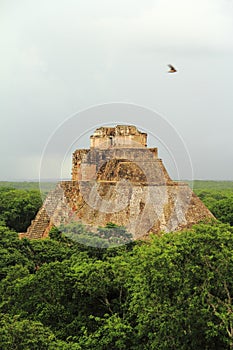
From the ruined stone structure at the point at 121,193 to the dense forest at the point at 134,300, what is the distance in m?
5.24

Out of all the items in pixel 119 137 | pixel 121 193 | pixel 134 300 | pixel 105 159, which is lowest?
pixel 134 300

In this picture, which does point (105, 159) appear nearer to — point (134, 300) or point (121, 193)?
point (121, 193)

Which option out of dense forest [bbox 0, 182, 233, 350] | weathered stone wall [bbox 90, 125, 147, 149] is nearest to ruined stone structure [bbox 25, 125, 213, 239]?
weathered stone wall [bbox 90, 125, 147, 149]

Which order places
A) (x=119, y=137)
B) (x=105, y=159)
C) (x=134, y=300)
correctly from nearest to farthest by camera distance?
(x=134, y=300) < (x=105, y=159) < (x=119, y=137)

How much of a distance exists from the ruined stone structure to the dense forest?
17.2ft

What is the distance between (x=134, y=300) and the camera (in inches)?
524

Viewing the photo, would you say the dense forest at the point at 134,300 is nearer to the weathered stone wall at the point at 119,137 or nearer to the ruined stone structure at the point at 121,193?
the ruined stone structure at the point at 121,193

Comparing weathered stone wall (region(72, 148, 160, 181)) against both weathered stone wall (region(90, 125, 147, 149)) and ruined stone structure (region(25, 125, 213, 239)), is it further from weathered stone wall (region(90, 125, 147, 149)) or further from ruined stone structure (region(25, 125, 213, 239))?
weathered stone wall (region(90, 125, 147, 149))

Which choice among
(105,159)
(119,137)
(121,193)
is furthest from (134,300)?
(119,137)

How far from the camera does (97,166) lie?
1017 inches

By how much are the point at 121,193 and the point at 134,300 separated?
938 cm

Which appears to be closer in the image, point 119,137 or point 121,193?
point 121,193

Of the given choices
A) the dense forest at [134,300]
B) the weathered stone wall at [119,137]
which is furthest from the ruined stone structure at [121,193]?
the dense forest at [134,300]

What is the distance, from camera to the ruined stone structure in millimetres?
21969
